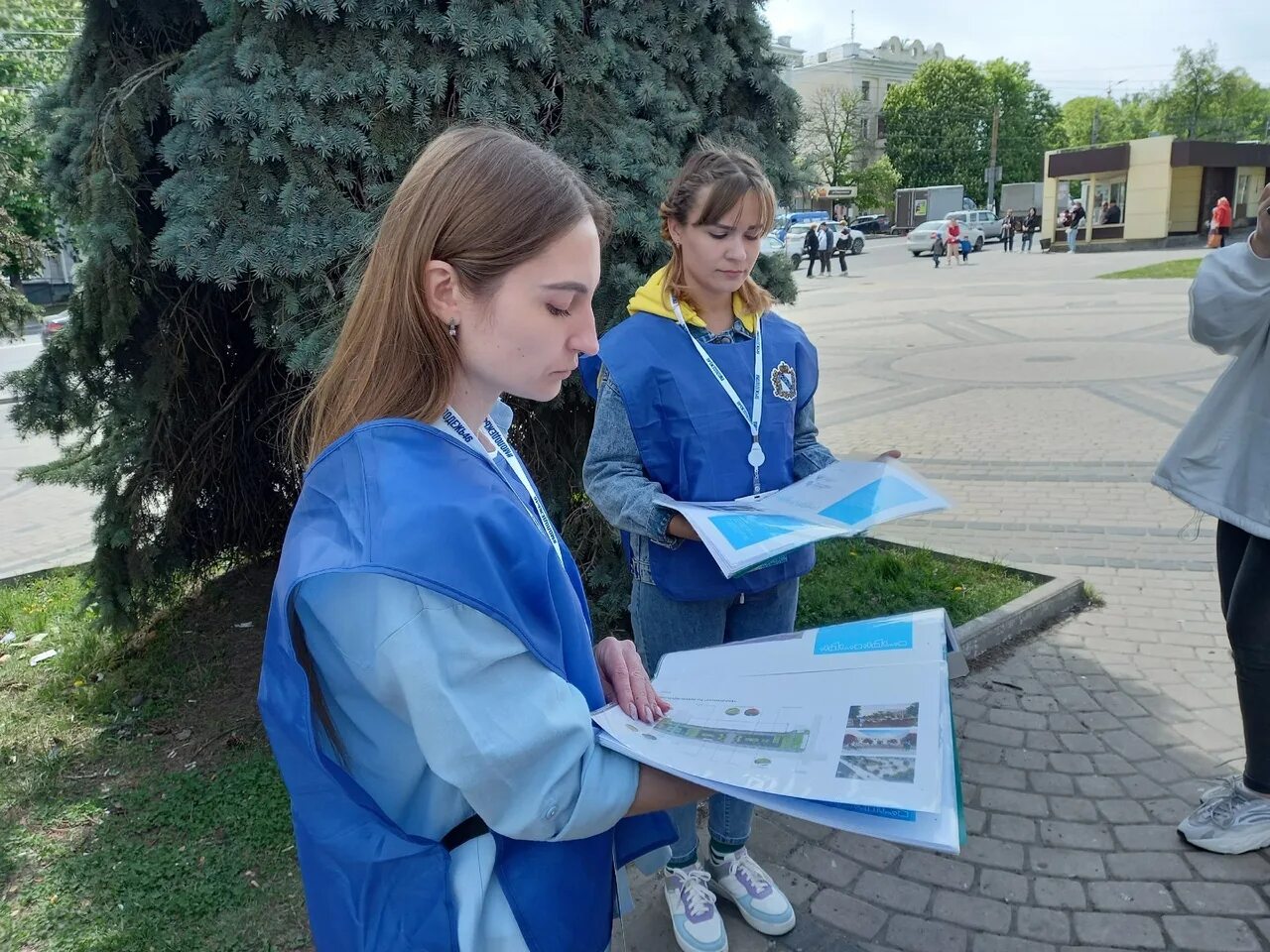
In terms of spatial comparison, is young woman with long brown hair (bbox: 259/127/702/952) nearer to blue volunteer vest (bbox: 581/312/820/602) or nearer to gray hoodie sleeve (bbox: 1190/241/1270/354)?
blue volunteer vest (bbox: 581/312/820/602)

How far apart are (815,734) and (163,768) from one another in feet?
10.3

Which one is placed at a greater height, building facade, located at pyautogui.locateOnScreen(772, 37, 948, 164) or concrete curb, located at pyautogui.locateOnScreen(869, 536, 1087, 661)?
building facade, located at pyautogui.locateOnScreen(772, 37, 948, 164)

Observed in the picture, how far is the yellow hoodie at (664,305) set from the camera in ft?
7.82

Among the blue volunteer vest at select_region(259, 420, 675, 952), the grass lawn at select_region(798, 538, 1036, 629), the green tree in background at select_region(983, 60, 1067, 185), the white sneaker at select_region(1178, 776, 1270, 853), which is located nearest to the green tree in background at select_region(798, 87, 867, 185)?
the green tree in background at select_region(983, 60, 1067, 185)

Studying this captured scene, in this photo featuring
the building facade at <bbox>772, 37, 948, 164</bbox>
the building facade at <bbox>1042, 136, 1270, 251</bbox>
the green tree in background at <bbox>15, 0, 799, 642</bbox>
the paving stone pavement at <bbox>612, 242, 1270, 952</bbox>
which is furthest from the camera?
the building facade at <bbox>772, 37, 948, 164</bbox>

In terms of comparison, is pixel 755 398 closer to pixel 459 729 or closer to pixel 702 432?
pixel 702 432

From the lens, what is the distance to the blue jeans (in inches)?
97.6

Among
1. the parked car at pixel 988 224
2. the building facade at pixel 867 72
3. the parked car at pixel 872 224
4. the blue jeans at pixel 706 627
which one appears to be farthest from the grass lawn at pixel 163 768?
the building facade at pixel 867 72

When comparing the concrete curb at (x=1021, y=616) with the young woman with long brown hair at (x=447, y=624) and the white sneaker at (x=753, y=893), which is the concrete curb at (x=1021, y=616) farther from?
the young woman with long brown hair at (x=447, y=624)

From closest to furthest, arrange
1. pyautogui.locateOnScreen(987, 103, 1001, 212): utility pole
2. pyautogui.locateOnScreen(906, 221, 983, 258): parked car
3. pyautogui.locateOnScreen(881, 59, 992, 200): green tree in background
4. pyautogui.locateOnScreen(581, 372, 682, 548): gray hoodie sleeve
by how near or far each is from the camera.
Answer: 1. pyautogui.locateOnScreen(581, 372, 682, 548): gray hoodie sleeve
2. pyautogui.locateOnScreen(906, 221, 983, 258): parked car
3. pyautogui.locateOnScreen(987, 103, 1001, 212): utility pole
4. pyautogui.locateOnScreen(881, 59, 992, 200): green tree in background

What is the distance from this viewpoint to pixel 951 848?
3.19 feet

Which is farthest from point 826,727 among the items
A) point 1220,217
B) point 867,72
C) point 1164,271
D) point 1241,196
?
point 867,72

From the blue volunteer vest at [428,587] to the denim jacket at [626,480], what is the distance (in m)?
1.01

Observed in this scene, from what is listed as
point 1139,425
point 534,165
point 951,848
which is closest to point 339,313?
point 534,165
